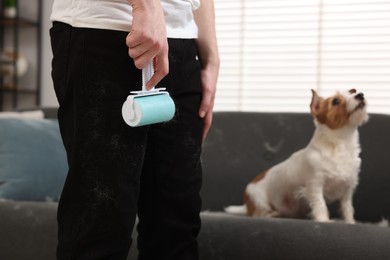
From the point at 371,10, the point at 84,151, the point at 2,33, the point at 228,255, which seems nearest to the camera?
the point at 84,151

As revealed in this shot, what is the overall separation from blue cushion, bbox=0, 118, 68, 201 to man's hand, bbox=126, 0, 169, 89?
5.06 feet

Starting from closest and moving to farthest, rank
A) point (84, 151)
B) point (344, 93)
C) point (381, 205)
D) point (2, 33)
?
point (84, 151)
point (344, 93)
point (381, 205)
point (2, 33)

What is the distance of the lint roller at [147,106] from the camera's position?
81 cm

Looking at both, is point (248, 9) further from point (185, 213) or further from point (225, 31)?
point (185, 213)

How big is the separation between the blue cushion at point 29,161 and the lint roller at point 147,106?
150cm

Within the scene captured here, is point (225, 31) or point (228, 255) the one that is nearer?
point (228, 255)

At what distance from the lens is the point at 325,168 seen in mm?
1765

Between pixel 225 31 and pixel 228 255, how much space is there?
2.04 m

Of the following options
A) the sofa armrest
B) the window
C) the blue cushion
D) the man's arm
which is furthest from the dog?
the window

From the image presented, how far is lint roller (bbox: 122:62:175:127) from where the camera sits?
0.81 m

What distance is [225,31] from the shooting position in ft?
10.7

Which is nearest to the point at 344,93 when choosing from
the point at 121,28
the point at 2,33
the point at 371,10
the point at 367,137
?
the point at 367,137

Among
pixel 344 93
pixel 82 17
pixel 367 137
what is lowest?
pixel 367 137

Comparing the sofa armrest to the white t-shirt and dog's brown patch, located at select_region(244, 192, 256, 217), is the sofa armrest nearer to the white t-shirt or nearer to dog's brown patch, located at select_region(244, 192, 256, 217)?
dog's brown patch, located at select_region(244, 192, 256, 217)
